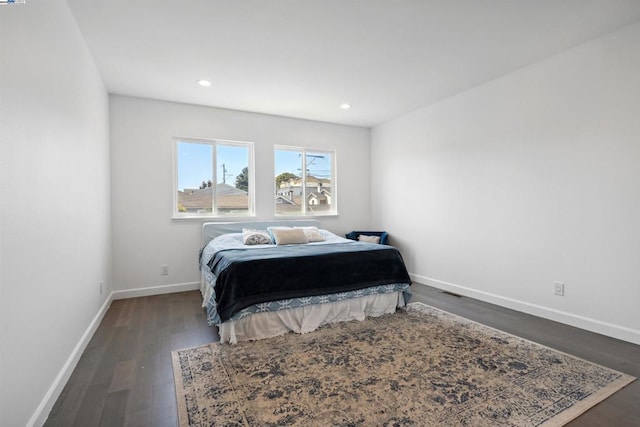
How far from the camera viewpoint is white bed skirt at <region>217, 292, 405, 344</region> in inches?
107

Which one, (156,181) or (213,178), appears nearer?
(156,181)

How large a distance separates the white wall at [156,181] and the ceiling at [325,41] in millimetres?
358

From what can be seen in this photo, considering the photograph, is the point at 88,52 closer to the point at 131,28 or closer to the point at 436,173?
the point at 131,28

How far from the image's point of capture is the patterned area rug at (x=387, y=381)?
1.72 m

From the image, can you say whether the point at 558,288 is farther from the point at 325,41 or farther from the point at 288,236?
the point at 325,41

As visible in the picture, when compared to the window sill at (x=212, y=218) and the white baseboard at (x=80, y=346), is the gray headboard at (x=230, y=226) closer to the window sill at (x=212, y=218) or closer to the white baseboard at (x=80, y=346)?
the window sill at (x=212, y=218)

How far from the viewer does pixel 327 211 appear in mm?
5582

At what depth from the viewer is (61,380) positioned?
1.96 m

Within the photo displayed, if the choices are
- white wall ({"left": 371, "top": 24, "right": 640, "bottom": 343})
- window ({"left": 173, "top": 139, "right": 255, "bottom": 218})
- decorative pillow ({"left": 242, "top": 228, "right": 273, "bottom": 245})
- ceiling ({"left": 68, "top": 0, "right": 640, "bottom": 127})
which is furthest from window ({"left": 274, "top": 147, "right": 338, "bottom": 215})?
white wall ({"left": 371, "top": 24, "right": 640, "bottom": 343})

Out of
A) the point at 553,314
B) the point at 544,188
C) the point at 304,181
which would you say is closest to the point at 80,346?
the point at 304,181

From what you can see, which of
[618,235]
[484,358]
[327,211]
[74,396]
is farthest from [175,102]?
[618,235]

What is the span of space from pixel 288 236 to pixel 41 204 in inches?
102

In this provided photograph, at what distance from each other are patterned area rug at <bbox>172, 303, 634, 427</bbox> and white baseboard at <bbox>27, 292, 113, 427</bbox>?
653 millimetres

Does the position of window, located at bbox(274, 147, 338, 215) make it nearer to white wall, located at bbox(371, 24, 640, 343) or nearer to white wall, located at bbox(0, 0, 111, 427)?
white wall, located at bbox(371, 24, 640, 343)
